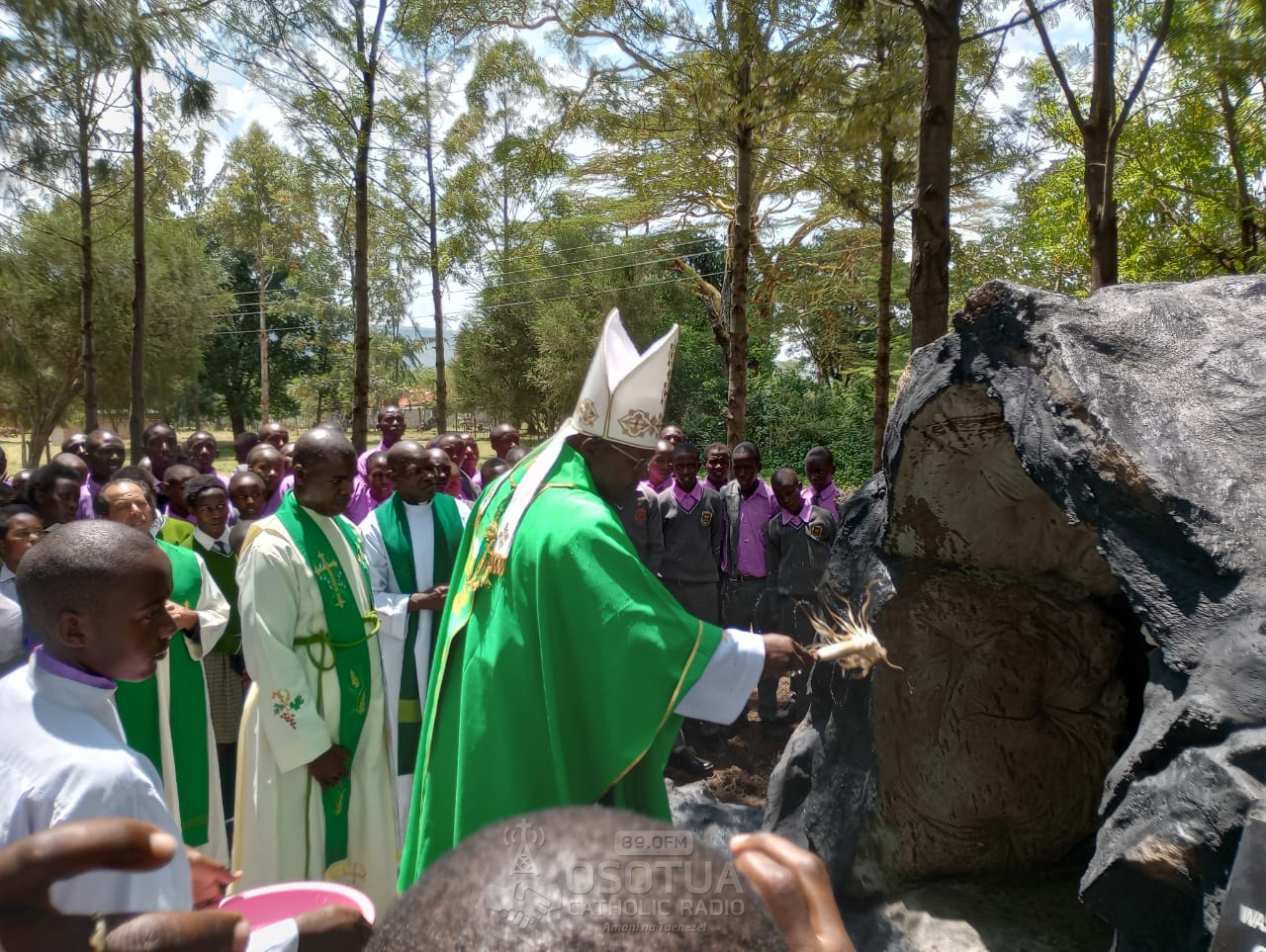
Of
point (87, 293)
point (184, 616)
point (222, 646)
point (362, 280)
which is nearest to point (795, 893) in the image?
point (184, 616)

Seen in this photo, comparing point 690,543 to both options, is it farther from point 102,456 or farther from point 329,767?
point 102,456

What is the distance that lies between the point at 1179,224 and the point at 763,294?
12.5 metres

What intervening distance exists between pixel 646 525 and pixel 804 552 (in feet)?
3.77

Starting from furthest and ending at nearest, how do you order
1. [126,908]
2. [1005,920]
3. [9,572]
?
[9,572] < [1005,920] < [126,908]

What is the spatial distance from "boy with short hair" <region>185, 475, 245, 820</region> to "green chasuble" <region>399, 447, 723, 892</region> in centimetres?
222

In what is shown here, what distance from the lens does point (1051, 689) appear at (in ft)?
11.4

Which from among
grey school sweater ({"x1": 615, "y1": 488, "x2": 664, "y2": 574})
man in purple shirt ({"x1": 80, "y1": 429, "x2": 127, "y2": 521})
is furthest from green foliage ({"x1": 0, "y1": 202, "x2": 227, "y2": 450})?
grey school sweater ({"x1": 615, "y1": 488, "x2": 664, "y2": 574})

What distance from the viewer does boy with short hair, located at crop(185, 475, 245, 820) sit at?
4.41 meters

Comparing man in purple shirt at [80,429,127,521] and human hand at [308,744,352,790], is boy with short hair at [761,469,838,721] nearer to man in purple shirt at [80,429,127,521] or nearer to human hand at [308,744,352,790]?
human hand at [308,744,352,790]

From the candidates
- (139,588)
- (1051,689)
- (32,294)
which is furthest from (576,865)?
(32,294)

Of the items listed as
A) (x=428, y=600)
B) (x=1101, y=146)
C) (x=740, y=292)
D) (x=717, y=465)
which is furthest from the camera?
(x=740, y=292)

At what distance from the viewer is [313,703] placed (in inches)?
137

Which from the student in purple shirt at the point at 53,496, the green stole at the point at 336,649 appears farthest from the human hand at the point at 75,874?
the student in purple shirt at the point at 53,496

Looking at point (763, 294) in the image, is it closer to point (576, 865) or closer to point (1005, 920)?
point (1005, 920)
